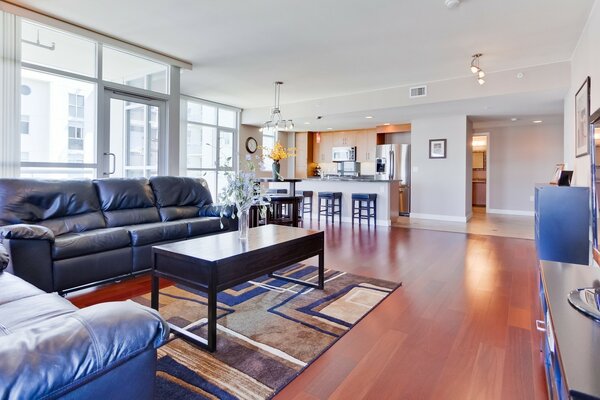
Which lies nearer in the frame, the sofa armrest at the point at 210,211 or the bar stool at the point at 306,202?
the sofa armrest at the point at 210,211

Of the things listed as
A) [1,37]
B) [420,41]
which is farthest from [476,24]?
[1,37]

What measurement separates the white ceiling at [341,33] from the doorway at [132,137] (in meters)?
0.84

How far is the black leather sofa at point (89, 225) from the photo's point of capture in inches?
102

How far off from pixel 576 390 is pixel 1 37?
5231 millimetres

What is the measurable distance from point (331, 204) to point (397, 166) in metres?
2.34

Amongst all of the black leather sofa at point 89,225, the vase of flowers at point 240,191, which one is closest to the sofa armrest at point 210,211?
the black leather sofa at point 89,225

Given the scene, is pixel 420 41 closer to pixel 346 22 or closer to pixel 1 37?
pixel 346 22

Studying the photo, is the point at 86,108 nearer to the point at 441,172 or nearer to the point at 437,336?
the point at 437,336

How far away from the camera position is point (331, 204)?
7.77 m

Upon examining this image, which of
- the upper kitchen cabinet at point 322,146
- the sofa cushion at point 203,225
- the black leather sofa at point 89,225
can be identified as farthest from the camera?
the upper kitchen cabinet at point 322,146

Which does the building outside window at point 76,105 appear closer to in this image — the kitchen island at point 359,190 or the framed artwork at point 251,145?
the kitchen island at point 359,190

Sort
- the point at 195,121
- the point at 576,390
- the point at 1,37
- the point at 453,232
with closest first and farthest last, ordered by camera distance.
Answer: the point at 576,390
the point at 1,37
the point at 453,232
the point at 195,121

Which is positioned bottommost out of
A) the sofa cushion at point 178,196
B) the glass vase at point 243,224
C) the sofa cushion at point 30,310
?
the sofa cushion at point 30,310

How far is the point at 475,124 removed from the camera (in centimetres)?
900
